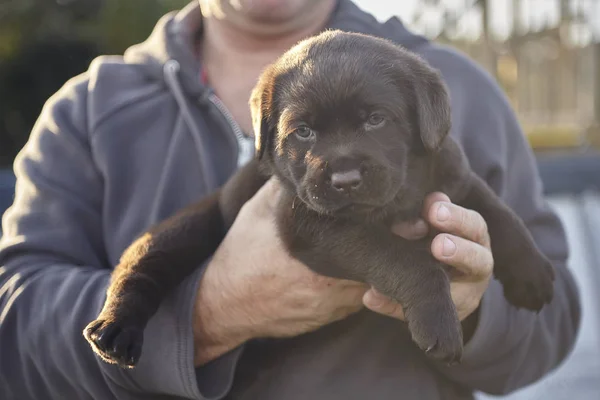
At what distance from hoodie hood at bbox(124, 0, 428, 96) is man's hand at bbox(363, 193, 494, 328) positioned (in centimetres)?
63

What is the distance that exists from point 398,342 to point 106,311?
0.73 m

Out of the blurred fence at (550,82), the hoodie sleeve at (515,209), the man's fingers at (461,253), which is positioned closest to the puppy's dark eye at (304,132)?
the man's fingers at (461,253)

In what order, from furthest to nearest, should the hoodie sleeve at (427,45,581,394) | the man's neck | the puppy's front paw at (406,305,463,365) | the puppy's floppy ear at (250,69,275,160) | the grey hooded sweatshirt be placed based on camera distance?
1. the man's neck
2. the hoodie sleeve at (427,45,581,394)
3. the grey hooded sweatshirt
4. the puppy's floppy ear at (250,69,275,160)
5. the puppy's front paw at (406,305,463,365)

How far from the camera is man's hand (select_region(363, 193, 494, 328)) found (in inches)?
74.2

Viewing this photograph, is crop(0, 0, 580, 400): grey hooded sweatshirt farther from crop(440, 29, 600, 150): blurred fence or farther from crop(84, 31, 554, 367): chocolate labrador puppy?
crop(440, 29, 600, 150): blurred fence

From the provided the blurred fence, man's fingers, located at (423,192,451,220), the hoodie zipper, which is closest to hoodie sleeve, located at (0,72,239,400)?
the hoodie zipper

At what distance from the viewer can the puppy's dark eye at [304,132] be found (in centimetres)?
190

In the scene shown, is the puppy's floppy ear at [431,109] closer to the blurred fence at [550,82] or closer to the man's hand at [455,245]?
the man's hand at [455,245]

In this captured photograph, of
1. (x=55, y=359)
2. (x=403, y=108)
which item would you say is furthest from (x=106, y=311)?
(x=403, y=108)

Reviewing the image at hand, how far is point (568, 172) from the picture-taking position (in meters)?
5.58

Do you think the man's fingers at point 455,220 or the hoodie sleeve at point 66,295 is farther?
the hoodie sleeve at point 66,295

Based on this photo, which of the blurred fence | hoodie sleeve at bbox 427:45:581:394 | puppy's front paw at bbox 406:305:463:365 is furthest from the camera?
the blurred fence

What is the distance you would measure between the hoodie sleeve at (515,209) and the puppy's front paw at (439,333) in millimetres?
458

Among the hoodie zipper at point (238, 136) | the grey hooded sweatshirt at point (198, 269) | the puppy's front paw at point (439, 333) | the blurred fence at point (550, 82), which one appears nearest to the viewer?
the puppy's front paw at point (439, 333)
